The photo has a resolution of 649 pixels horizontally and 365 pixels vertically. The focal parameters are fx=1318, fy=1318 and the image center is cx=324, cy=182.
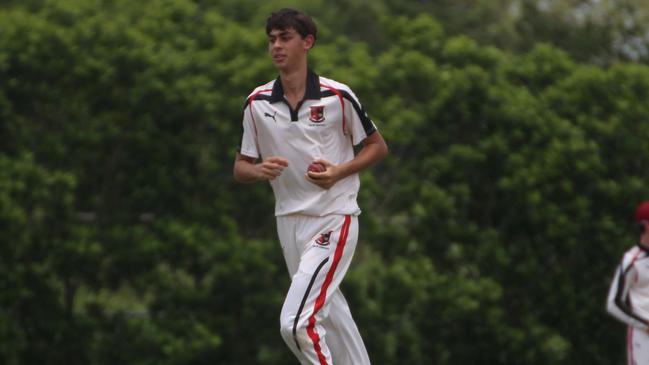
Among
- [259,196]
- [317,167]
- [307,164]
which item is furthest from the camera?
[259,196]

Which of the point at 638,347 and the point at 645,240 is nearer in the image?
the point at 638,347

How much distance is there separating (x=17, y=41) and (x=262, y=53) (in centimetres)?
193

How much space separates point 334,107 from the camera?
6.79 m

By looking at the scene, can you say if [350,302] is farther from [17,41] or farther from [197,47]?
[17,41]

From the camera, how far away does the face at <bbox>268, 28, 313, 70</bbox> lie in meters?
6.75

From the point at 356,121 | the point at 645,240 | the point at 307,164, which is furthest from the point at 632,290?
the point at 307,164


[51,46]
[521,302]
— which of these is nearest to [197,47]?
[51,46]

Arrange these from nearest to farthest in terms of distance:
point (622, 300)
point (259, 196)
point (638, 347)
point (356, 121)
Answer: point (356, 121)
point (638, 347)
point (622, 300)
point (259, 196)

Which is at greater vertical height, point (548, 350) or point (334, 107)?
point (334, 107)

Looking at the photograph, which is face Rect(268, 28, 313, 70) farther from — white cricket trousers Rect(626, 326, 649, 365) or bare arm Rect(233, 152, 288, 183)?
white cricket trousers Rect(626, 326, 649, 365)

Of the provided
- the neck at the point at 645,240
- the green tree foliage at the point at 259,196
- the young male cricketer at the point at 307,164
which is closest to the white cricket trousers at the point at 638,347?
the neck at the point at 645,240

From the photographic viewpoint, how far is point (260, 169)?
6703 mm

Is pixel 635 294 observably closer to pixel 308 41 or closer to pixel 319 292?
pixel 319 292

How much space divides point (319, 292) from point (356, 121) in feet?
3.00
